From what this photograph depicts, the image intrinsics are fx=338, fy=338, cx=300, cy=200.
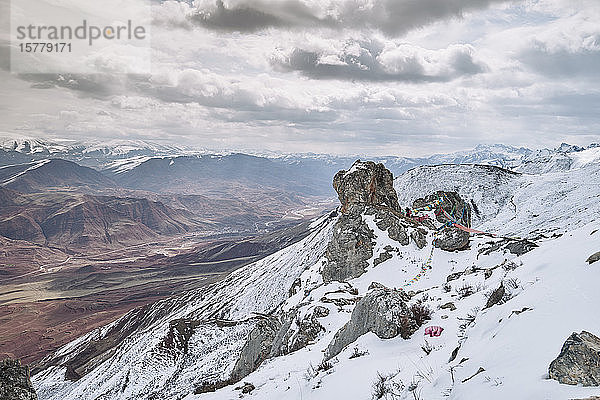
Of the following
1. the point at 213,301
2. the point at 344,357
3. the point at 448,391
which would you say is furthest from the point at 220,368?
the point at 213,301

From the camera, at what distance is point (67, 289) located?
590 feet

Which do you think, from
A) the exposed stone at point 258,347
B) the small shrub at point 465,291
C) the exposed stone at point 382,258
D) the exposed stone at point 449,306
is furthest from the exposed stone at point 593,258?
the exposed stone at point 382,258

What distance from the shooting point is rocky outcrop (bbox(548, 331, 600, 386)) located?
16.1 ft

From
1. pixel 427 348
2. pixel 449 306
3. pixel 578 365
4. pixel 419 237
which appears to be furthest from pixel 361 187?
pixel 578 365

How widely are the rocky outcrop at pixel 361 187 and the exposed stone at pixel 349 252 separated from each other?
371 cm

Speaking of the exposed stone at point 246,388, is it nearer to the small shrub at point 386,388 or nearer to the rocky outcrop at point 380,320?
the rocky outcrop at point 380,320

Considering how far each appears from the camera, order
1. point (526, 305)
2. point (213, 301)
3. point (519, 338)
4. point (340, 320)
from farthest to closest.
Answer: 1. point (213, 301)
2. point (340, 320)
3. point (526, 305)
4. point (519, 338)

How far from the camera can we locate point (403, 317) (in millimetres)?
11703

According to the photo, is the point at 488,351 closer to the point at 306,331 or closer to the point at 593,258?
the point at 593,258

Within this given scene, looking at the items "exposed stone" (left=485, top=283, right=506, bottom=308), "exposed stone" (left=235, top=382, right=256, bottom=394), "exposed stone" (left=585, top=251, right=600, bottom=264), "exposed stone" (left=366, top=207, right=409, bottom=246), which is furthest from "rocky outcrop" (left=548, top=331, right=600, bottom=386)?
"exposed stone" (left=366, top=207, right=409, bottom=246)

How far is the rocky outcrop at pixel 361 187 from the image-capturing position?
39.2 metres

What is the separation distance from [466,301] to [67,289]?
215964 millimetres

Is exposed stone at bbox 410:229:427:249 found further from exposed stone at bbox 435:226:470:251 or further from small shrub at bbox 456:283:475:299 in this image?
small shrub at bbox 456:283:475:299

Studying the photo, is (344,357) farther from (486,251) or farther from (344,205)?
(344,205)
